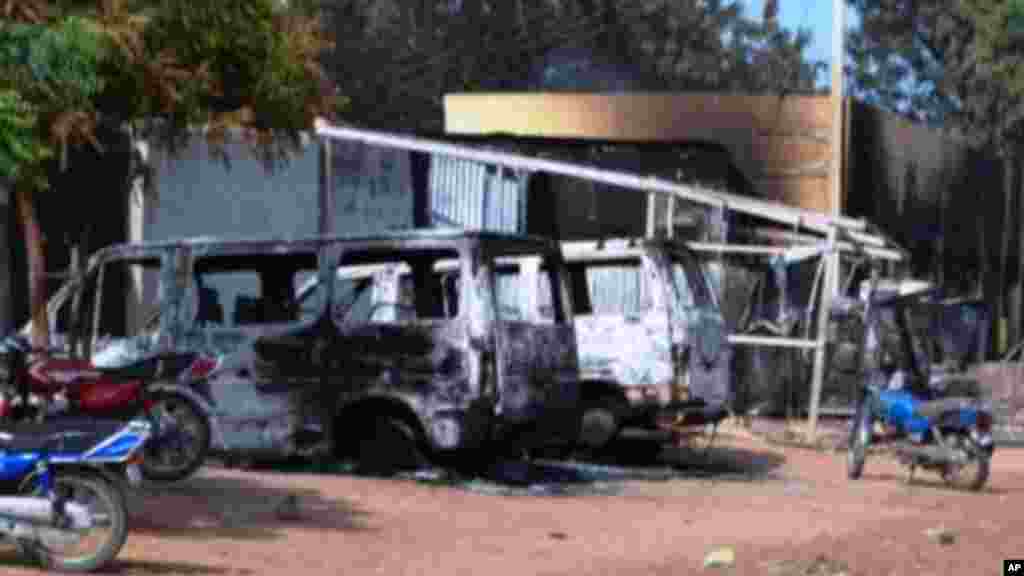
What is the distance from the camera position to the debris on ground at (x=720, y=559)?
471 inches

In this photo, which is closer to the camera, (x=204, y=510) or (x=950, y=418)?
(x=204, y=510)

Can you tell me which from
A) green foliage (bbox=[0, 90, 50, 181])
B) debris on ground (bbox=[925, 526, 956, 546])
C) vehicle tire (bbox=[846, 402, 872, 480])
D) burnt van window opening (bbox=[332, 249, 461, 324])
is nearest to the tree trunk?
burnt van window opening (bbox=[332, 249, 461, 324])

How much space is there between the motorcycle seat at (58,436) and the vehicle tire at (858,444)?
8709mm

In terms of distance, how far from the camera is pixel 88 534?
34.7ft

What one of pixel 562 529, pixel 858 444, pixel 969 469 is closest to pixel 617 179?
pixel 858 444

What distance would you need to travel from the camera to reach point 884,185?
30.5 m

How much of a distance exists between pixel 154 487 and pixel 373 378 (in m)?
1.90

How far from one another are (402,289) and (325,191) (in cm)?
596

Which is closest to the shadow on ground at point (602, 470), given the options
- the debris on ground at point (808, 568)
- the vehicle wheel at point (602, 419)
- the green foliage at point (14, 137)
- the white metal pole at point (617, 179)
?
the vehicle wheel at point (602, 419)

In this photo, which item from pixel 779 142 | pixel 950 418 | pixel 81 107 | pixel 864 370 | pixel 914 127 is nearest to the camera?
pixel 81 107

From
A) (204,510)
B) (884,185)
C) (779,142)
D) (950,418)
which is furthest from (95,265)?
(884,185)

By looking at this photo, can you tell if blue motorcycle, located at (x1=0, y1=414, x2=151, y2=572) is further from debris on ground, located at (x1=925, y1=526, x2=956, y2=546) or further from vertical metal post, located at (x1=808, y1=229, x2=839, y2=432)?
vertical metal post, located at (x1=808, y1=229, x2=839, y2=432)

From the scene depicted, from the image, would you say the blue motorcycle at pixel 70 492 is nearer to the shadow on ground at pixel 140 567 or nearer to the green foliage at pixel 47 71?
the shadow on ground at pixel 140 567

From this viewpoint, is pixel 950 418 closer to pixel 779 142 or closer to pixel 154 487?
pixel 154 487
